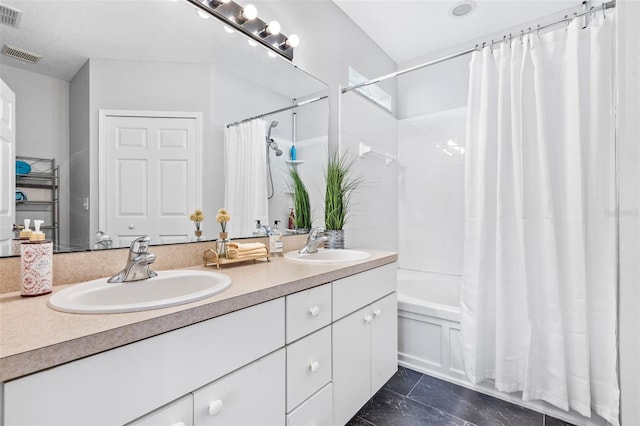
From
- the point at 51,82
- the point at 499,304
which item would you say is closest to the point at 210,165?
the point at 51,82

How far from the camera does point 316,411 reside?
1190 millimetres

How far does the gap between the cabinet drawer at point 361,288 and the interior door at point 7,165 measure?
1.09m

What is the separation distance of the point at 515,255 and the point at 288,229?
1.31 m

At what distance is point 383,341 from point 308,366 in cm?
66

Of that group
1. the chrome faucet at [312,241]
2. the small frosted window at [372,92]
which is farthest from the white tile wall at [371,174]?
the chrome faucet at [312,241]

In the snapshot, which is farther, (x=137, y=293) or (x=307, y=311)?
(x=307, y=311)

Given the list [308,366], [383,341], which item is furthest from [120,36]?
[383,341]

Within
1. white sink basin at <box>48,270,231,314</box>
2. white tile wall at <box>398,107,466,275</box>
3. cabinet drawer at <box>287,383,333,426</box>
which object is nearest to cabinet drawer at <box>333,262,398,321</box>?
cabinet drawer at <box>287,383,333,426</box>

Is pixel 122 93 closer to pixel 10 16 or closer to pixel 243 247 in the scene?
pixel 10 16

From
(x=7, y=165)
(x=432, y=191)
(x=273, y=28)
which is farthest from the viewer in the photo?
(x=432, y=191)

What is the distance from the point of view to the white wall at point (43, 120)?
0.95 m

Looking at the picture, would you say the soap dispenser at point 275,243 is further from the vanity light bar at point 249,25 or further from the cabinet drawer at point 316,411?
the vanity light bar at point 249,25

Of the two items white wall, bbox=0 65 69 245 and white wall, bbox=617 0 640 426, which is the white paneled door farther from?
white wall, bbox=617 0 640 426

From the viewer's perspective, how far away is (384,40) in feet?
8.73
